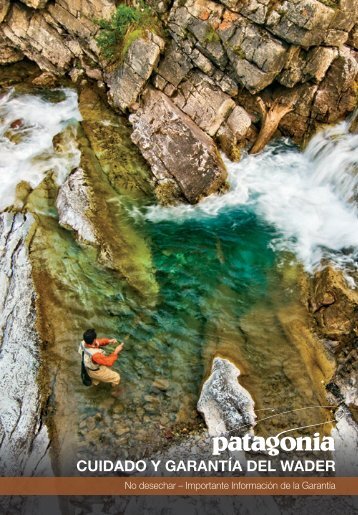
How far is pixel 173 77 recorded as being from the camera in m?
16.6

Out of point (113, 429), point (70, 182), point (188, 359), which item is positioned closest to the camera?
point (113, 429)

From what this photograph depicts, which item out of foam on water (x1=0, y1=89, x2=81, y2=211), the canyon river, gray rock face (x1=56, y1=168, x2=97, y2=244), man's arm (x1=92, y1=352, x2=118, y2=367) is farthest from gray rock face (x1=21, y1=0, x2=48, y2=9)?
man's arm (x1=92, y1=352, x2=118, y2=367)

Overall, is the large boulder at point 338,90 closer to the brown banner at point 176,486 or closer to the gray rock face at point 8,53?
the brown banner at point 176,486

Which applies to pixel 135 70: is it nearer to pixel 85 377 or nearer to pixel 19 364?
pixel 19 364

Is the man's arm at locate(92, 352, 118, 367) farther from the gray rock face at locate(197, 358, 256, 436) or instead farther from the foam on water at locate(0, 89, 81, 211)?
the foam on water at locate(0, 89, 81, 211)

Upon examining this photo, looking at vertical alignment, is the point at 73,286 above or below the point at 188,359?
below

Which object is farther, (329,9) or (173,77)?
(173,77)

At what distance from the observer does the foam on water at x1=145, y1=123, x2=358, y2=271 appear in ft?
44.9

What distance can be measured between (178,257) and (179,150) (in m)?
4.62

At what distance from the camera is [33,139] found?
57.4 ft

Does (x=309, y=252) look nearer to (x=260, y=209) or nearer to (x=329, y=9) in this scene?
(x=260, y=209)

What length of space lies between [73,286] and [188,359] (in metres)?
3.78

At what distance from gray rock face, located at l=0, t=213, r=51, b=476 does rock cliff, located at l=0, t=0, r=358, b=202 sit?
5.64 m

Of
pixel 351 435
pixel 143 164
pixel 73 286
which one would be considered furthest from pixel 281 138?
pixel 351 435
